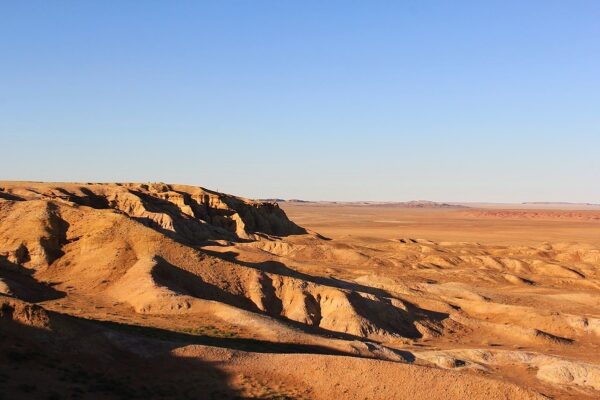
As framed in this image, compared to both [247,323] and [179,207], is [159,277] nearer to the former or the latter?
[247,323]

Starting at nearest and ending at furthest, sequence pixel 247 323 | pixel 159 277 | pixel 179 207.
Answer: pixel 247 323, pixel 159 277, pixel 179 207

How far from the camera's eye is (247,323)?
85.8 ft

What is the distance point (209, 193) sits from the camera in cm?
8012

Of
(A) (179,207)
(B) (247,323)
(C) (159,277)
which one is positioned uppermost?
(A) (179,207)

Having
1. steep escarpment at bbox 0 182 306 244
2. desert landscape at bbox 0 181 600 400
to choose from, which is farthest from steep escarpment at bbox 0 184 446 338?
steep escarpment at bbox 0 182 306 244

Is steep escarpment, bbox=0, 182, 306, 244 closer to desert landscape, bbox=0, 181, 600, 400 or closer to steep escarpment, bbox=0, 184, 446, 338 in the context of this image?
desert landscape, bbox=0, 181, 600, 400

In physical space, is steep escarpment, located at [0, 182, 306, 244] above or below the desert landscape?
above

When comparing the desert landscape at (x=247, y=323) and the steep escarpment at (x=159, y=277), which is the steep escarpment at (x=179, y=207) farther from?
the steep escarpment at (x=159, y=277)

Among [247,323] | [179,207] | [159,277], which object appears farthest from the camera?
[179,207]

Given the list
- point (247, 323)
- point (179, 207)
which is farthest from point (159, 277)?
point (179, 207)

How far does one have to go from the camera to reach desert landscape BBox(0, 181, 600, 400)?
17750mm

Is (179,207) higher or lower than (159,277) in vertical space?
higher

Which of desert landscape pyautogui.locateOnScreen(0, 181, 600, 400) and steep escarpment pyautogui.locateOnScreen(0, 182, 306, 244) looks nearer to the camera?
desert landscape pyautogui.locateOnScreen(0, 181, 600, 400)

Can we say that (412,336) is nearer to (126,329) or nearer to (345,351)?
(345,351)
